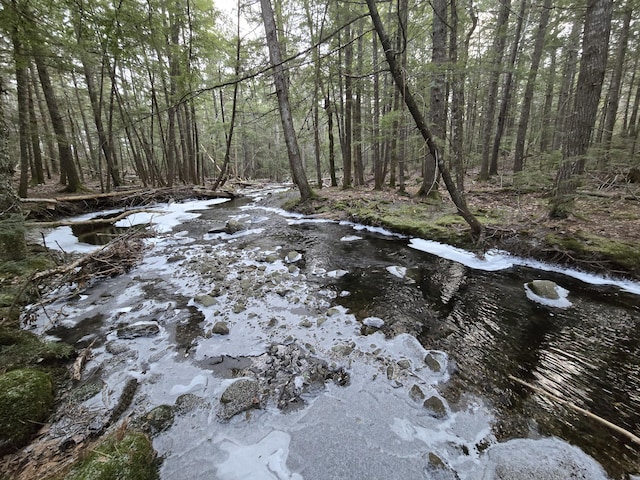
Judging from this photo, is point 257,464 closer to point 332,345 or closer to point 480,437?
point 332,345

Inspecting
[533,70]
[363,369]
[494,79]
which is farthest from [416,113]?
[494,79]

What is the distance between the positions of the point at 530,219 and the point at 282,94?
28.0 feet

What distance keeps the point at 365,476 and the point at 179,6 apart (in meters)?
17.7

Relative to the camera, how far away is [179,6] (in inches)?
478

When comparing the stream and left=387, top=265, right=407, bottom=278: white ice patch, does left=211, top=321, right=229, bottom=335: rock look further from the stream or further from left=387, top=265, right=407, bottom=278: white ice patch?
left=387, top=265, right=407, bottom=278: white ice patch

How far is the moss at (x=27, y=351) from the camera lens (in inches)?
109

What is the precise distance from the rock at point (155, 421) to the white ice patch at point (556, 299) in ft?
17.0

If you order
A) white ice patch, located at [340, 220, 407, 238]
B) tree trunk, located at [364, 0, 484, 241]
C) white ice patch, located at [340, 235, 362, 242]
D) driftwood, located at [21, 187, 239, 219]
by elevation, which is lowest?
white ice patch, located at [340, 235, 362, 242]

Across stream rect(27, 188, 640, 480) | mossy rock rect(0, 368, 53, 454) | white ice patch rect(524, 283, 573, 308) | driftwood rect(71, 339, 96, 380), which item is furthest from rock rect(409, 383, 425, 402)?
driftwood rect(71, 339, 96, 380)

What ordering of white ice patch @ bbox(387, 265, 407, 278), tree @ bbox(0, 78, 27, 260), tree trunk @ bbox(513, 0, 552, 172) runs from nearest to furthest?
tree @ bbox(0, 78, 27, 260) → white ice patch @ bbox(387, 265, 407, 278) → tree trunk @ bbox(513, 0, 552, 172)

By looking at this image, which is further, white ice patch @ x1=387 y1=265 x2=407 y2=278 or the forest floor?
white ice patch @ x1=387 y1=265 x2=407 y2=278

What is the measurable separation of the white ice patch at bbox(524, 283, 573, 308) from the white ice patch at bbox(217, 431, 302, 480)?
4302 millimetres

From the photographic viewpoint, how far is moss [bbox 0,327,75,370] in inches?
109

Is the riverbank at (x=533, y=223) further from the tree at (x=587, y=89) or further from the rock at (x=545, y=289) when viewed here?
the rock at (x=545, y=289)
